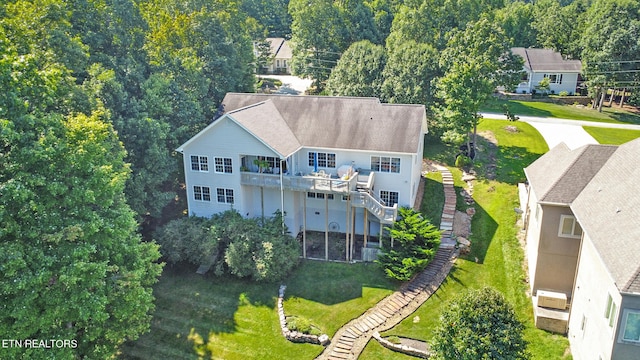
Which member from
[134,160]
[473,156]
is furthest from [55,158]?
[473,156]

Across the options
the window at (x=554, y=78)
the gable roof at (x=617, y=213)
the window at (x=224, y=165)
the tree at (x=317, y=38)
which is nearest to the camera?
the gable roof at (x=617, y=213)

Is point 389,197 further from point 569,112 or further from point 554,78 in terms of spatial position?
point 554,78

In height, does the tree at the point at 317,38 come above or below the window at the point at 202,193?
above

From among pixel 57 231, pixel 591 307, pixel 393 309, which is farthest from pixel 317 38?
pixel 591 307

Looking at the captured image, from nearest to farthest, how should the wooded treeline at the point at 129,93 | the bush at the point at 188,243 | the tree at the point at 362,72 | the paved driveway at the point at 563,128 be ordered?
the wooded treeline at the point at 129,93 → the bush at the point at 188,243 → the paved driveway at the point at 563,128 → the tree at the point at 362,72

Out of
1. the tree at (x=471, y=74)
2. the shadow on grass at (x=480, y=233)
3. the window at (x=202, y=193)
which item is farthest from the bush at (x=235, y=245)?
the tree at (x=471, y=74)

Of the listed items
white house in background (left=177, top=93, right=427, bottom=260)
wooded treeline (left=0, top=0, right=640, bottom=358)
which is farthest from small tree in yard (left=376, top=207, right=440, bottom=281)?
wooded treeline (left=0, top=0, right=640, bottom=358)

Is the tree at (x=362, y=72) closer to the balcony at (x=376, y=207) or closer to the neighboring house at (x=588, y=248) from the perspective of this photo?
the balcony at (x=376, y=207)
